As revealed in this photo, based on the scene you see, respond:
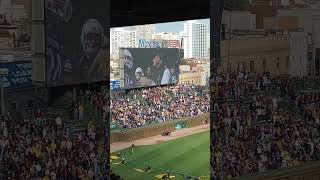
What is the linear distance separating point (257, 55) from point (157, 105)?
2878cm

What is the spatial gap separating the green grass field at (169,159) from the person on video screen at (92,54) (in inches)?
602

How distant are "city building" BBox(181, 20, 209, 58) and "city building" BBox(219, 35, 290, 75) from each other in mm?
72324

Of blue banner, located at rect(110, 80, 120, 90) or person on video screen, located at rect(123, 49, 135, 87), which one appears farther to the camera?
person on video screen, located at rect(123, 49, 135, 87)

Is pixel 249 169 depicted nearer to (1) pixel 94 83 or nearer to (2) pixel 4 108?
(1) pixel 94 83

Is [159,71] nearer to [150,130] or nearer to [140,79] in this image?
[140,79]

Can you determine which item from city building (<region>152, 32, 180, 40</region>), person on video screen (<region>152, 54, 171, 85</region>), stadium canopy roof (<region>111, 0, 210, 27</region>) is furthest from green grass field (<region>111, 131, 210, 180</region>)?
city building (<region>152, 32, 180, 40</region>)

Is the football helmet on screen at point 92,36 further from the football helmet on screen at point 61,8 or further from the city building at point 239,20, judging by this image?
the city building at point 239,20

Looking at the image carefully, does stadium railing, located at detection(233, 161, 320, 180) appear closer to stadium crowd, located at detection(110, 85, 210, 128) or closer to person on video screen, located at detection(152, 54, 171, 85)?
stadium crowd, located at detection(110, 85, 210, 128)

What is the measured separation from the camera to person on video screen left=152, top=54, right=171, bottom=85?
4341 cm

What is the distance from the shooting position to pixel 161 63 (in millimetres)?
44281

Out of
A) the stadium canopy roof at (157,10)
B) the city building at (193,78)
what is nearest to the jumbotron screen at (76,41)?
the stadium canopy roof at (157,10)

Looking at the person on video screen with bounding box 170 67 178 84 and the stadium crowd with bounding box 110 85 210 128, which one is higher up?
the person on video screen with bounding box 170 67 178 84

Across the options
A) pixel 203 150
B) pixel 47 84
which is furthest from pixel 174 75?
pixel 47 84

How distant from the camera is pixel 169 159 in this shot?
29.3 m
